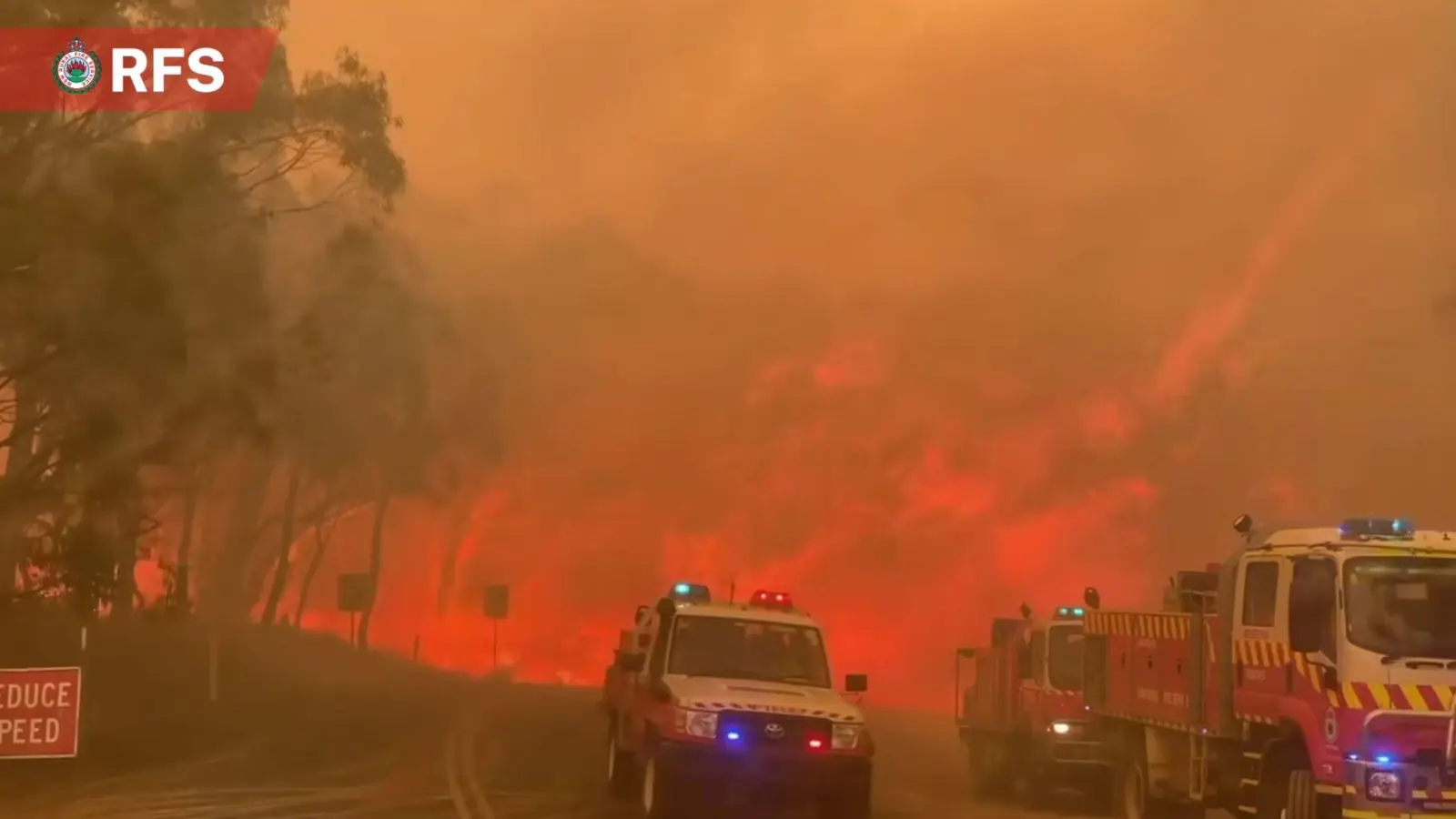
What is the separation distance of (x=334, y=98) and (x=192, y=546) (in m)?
25.9

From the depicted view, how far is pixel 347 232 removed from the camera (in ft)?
150

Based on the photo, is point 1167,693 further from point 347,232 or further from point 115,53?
point 347,232

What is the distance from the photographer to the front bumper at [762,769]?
14.4 meters

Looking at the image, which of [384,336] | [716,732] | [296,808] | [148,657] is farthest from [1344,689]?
[384,336]

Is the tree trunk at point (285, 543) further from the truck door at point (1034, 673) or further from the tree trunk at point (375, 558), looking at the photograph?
the truck door at point (1034, 673)

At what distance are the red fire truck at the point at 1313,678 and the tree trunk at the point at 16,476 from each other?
24.8 metres

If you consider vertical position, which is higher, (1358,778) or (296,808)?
(1358,778)

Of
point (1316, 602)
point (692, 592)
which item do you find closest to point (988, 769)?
point (692, 592)

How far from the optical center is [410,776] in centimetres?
1953

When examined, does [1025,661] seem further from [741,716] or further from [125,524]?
[125,524]

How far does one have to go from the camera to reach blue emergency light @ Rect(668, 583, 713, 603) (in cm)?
1826
